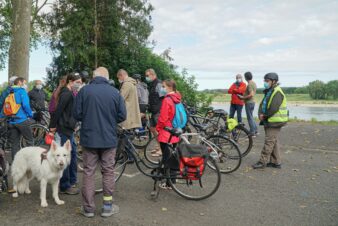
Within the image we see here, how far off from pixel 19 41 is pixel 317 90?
44.2 meters

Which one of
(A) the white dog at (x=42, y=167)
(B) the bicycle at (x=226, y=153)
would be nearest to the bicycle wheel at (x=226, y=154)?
(B) the bicycle at (x=226, y=153)

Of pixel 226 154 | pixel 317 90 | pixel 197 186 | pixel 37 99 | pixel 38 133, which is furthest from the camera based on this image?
pixel 317 90

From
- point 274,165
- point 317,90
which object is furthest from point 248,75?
point 317,90

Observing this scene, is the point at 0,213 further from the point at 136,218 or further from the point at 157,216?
the point at 157,216

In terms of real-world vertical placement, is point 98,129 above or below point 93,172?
above

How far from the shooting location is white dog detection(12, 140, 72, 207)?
4.66m

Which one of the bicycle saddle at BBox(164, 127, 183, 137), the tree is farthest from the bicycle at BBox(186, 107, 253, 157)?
the tree

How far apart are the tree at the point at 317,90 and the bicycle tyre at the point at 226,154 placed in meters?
43.3

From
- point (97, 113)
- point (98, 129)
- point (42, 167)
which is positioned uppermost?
point (97, 113)

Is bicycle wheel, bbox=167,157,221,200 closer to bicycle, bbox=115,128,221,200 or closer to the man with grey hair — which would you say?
bicycle, bbox=115,128,221,200

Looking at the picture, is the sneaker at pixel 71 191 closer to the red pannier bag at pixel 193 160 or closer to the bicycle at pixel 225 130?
the red pannier bag at pixel 193 160

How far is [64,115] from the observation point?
5.11 metres

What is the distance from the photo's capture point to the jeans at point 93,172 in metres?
4.44

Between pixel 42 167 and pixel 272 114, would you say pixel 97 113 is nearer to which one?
pixel 42 167
